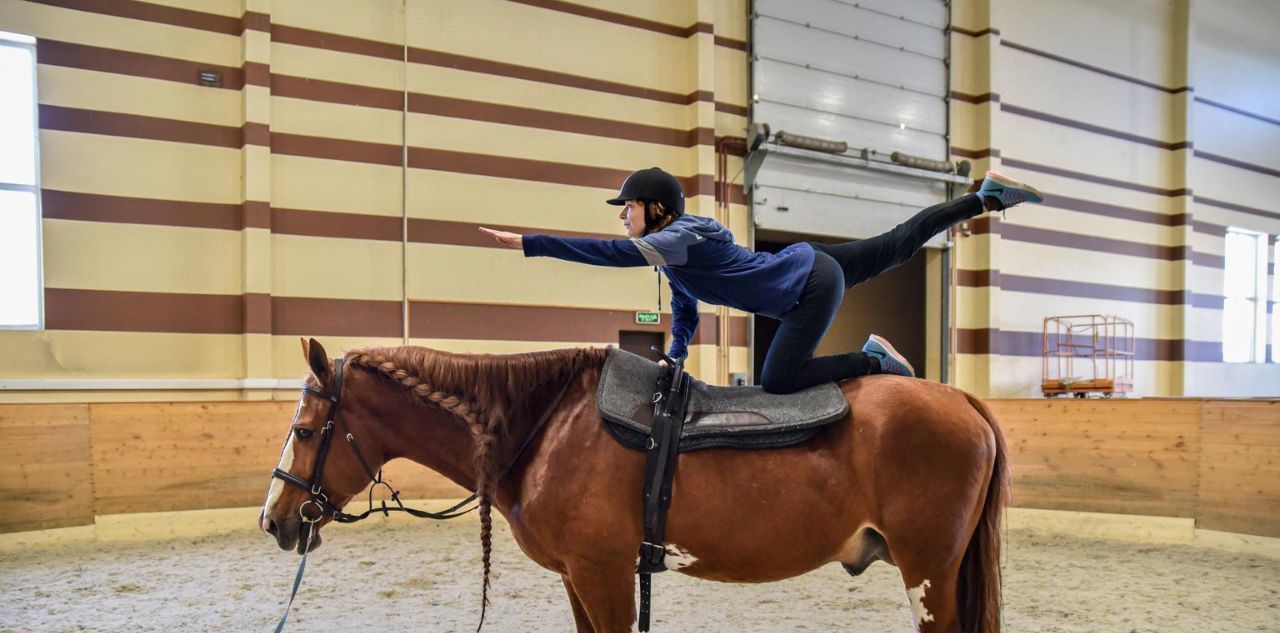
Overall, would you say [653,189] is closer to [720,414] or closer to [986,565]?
[720,414]

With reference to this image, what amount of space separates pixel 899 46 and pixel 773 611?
8197 millimetres

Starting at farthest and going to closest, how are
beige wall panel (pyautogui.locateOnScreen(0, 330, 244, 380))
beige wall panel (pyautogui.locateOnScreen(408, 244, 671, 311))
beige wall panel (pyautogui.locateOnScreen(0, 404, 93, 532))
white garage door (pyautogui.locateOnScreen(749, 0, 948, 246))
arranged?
white garage door (pyautogui.locateOnScreen(749, 0, 948, 246)) < beige wall panel (pyautogui.locateOnScreen(408, 244, 671, 311)) < beige wall panel (pyautogui.locateOnScreen(0, 330, 244, 380)) < beige wall panel (pyautogui.locateOnScreen(0, 404, 93, 532))

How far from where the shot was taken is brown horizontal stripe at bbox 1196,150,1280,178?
492 inches

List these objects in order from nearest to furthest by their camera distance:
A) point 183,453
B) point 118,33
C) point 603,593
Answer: point 603,593 < point 183,453 < point 118,33

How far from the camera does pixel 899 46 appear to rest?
990 centimetres

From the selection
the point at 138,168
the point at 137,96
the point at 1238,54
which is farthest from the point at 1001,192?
the point at 1238,54

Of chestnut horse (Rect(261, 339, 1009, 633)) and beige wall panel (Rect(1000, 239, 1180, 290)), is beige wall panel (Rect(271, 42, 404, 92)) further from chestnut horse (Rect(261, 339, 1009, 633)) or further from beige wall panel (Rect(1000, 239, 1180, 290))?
beige wall panel (Rect(1000, 239, 1180, 290))

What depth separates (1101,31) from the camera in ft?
37.9

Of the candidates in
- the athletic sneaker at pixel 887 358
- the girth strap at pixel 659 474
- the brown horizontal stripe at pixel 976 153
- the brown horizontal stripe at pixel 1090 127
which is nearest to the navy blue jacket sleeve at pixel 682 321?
the girth strap at pixel 659 474

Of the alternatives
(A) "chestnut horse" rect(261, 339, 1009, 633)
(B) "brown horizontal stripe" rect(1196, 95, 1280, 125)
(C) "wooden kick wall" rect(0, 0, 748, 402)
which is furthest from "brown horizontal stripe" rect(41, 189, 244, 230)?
(B) "brown horizontal stripe" rect(1196, 95, 1280, 125)

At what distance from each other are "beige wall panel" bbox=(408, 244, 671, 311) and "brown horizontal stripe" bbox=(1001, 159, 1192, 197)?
588 cm

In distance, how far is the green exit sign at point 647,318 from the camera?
8.31m

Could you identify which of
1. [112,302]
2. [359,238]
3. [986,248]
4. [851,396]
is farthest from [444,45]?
[986,248]

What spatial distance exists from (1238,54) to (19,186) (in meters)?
17.2
